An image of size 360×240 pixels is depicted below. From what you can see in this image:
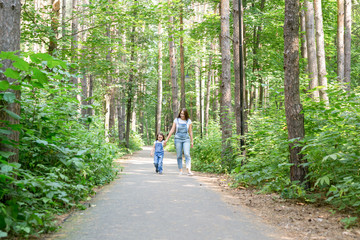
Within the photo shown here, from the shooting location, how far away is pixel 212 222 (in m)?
4.92

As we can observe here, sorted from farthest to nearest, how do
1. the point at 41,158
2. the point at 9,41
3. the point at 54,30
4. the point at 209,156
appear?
Answer: the point at 209,156 < the point at 54,30 < the point at 41,158 < the point at 9,41

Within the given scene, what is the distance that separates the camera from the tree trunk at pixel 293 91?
6.61m

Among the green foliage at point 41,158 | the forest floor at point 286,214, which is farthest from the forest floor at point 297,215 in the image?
the green foliage at point 41,158

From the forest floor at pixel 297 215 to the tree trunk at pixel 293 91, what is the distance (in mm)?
782

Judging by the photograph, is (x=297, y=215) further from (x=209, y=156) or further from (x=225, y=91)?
(x=209, y=156)

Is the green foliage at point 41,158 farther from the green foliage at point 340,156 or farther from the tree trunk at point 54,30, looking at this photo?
the tree trunk at point 54,30

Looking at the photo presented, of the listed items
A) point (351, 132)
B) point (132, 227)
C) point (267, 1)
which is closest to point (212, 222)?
point (132, 227)

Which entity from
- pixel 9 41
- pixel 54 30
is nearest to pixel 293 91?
pixel 9 41

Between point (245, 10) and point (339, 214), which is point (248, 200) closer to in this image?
point (339, 214)

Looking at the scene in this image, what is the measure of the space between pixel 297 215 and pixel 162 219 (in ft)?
7.42

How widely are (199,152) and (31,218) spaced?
40.3 ft

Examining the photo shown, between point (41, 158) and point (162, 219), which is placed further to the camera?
point (41, 158)

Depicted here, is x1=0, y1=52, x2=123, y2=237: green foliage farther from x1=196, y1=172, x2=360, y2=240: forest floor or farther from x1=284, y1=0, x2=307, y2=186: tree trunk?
x1=284, y1=0, x2=307, y2=186: tree trunk

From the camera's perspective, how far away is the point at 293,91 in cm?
675
